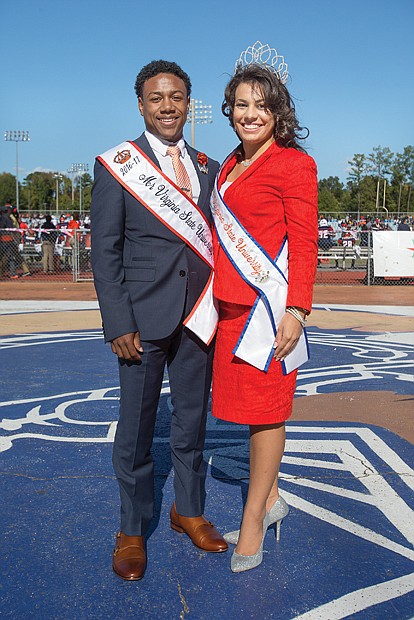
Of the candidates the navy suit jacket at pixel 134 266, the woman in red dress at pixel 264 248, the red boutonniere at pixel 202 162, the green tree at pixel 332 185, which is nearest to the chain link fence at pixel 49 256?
the red boutonniere at pixel 202 162

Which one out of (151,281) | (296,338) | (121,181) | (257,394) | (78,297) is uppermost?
(121,181)

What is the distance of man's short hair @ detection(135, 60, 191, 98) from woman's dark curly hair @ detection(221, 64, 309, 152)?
0.29 metres

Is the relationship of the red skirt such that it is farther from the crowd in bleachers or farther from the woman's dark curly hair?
the crowd in bleachers

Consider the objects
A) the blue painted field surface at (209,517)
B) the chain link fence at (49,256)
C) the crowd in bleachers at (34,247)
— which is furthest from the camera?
the crowd in bleachers at (34,247)

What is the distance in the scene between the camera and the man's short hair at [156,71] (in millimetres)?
2795

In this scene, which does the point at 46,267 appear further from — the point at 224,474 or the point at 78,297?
the point at 224,474

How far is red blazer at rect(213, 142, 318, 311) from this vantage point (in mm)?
2502

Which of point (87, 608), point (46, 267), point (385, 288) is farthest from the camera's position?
point (46, 267)

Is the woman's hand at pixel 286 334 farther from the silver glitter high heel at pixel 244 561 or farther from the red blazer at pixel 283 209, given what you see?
the silver glitter high heel at pixel 244 561

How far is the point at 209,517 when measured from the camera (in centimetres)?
321

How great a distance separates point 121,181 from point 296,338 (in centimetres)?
94

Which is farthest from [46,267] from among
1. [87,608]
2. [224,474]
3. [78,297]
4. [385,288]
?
[87,608]

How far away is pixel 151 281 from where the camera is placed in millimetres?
2719

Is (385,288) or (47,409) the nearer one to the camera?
(47,409)
